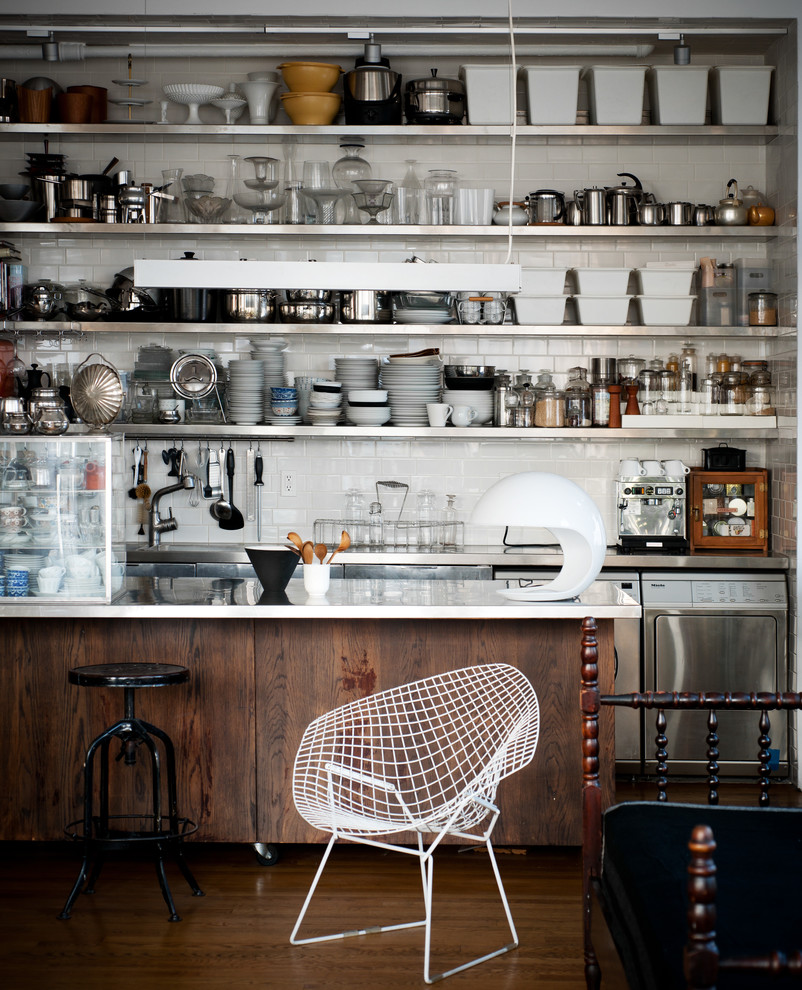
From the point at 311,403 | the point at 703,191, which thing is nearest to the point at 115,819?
the point at 311,403

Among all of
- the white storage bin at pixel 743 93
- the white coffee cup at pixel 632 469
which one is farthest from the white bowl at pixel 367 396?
the white storage bin at pixel 743 93

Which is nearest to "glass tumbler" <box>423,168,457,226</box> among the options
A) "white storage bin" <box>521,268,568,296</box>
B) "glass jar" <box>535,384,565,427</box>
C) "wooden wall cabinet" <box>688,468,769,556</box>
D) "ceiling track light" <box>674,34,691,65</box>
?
"white storage bin" <box>521,268,568,296</box>

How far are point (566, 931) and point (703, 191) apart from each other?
3.85 meters

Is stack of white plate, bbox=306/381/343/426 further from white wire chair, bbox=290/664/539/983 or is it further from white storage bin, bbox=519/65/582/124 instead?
white wire chair, bbox=290/664/539/983

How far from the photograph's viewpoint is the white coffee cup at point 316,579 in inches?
149

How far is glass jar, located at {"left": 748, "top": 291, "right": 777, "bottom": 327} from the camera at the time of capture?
5188 millimetres

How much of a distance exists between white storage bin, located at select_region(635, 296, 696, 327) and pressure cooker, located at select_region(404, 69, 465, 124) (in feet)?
4.24

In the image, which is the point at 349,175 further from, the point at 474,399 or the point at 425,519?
the point at 425,519

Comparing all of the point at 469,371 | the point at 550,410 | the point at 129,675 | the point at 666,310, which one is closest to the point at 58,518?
the point at 129,675

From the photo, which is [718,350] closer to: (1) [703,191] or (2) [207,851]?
(1) [703,191]

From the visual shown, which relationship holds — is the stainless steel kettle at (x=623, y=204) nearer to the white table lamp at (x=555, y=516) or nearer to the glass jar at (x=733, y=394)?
the glass jar at (x=733, y=394)

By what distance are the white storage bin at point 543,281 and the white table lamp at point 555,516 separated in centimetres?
196

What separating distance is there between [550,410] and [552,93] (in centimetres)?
156

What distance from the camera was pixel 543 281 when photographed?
5.30 meters
